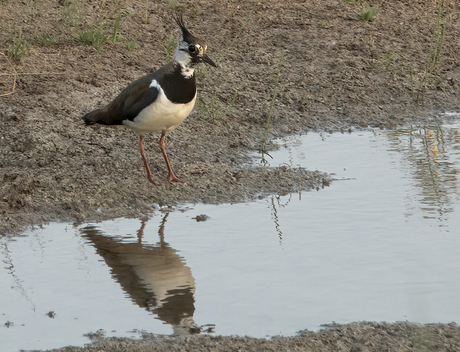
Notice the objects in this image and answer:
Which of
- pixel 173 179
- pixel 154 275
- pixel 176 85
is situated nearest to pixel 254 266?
pixel 154 275

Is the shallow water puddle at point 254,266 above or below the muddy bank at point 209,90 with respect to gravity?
below

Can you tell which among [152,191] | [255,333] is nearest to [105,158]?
[152,191]

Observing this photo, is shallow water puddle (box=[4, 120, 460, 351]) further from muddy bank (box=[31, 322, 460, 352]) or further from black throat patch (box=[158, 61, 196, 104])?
black throat patch (box=[158, 61, 196, 104])

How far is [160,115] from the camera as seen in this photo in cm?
511

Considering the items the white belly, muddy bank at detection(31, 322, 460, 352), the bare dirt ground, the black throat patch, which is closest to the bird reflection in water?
muddy bank at detection(31, 322, 460, 352)

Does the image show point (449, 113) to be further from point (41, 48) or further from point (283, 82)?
point (41, 48)

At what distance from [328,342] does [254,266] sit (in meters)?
0.87

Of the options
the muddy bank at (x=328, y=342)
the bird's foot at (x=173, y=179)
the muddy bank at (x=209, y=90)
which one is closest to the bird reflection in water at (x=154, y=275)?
the muddy bank at (x=328, y=342)

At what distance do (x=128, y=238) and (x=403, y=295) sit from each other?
5.88 ft

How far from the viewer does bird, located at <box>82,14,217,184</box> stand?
5.09 metres

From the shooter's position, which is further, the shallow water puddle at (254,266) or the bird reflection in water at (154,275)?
the bird reflection in water at (154,275)

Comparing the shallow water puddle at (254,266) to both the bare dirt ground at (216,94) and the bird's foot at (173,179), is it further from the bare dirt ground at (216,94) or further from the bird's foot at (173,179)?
the bird's foot at (173,179)

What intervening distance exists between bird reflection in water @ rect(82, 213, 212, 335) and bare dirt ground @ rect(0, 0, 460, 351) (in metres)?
0.30

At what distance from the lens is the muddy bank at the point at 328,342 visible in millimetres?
3131
